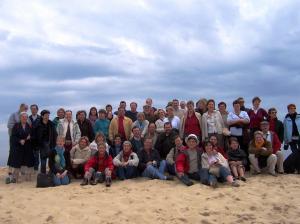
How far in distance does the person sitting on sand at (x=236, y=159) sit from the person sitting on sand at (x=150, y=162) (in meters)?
1.83

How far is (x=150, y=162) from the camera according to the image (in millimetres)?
11219

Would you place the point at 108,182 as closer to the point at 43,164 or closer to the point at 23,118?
the point at 43,164

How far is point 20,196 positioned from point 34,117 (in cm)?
300

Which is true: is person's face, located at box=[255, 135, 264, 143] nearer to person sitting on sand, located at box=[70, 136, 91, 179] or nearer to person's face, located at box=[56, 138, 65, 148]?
person sitting on sand, located at box=[70, 136, 91, 179]

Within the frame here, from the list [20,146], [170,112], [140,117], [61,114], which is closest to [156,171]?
[140,117]

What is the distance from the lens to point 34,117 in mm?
12062

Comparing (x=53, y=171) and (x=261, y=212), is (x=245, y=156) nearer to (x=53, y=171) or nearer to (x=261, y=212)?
(x=261, y=212)

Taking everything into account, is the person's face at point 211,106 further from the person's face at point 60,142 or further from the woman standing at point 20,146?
the woman standing at point 20,146

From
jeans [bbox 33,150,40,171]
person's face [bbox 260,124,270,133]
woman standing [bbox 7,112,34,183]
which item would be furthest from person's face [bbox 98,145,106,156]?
person's face [bbox 260,124,270,133]

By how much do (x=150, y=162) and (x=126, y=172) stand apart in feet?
2.51

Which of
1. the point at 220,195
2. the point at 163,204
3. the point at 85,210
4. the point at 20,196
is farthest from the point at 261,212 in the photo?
the point at 20,196

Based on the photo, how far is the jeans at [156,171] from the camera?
36.2 ft

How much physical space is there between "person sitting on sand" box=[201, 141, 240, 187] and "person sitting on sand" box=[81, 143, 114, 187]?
2612 mm

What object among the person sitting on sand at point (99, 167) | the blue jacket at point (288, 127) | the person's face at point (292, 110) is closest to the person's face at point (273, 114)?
the blue jacket at point (288, 127)
